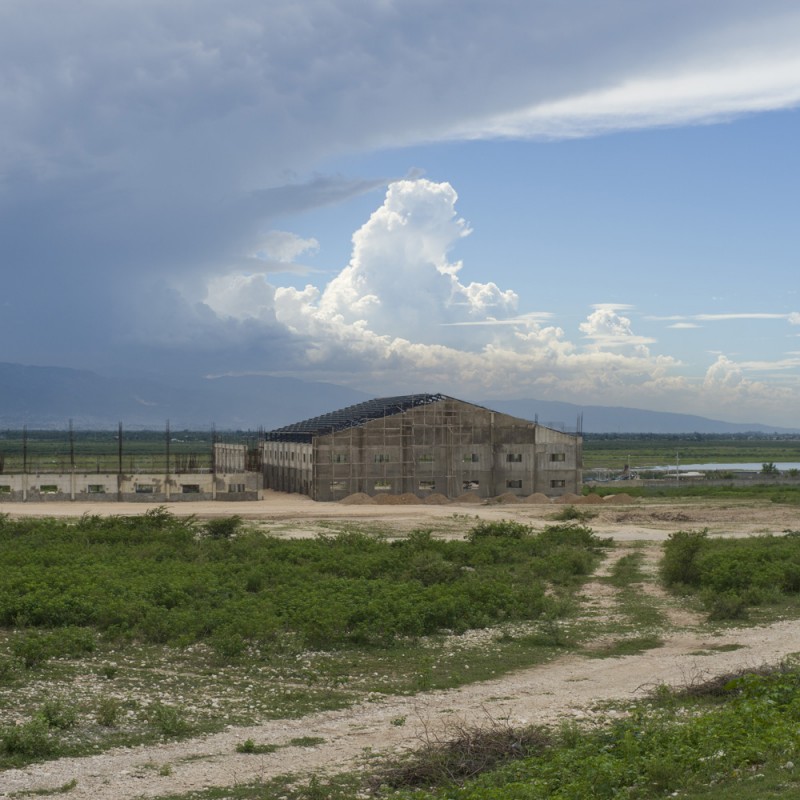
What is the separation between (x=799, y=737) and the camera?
11.8 metres

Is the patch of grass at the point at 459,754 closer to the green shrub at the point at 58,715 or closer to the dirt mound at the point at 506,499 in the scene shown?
the green shrub at the point at 58,715

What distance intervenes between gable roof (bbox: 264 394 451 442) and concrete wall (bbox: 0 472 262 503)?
7.42 meters

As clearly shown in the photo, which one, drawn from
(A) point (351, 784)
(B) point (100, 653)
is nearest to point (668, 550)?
(B) point (100, 653)

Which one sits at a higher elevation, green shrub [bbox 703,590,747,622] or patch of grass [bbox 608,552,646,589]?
green shrub [bbox 703,590,747,622]

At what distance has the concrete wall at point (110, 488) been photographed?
6369cm

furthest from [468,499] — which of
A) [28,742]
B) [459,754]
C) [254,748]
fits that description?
[28,742]

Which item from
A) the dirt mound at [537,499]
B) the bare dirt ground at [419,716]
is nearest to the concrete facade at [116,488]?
the dirt mound at [537,499]

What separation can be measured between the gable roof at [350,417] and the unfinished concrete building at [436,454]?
229 millimetres

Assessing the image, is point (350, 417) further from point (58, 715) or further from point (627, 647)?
point (58, 715)

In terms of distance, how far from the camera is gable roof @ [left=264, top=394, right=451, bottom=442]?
222 feet

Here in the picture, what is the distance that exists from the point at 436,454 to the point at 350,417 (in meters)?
10.5

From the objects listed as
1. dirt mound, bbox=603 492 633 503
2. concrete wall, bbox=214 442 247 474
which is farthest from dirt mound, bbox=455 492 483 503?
concrete wall, bbox=214 442 247 474

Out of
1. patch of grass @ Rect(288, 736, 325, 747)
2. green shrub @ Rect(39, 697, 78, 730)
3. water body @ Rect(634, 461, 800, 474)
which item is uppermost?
green shrub @ Rect(39, 697, 78, 730)

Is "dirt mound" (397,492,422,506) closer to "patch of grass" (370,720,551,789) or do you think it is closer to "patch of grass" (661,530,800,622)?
"patch of grass" (661,530,800,622)
